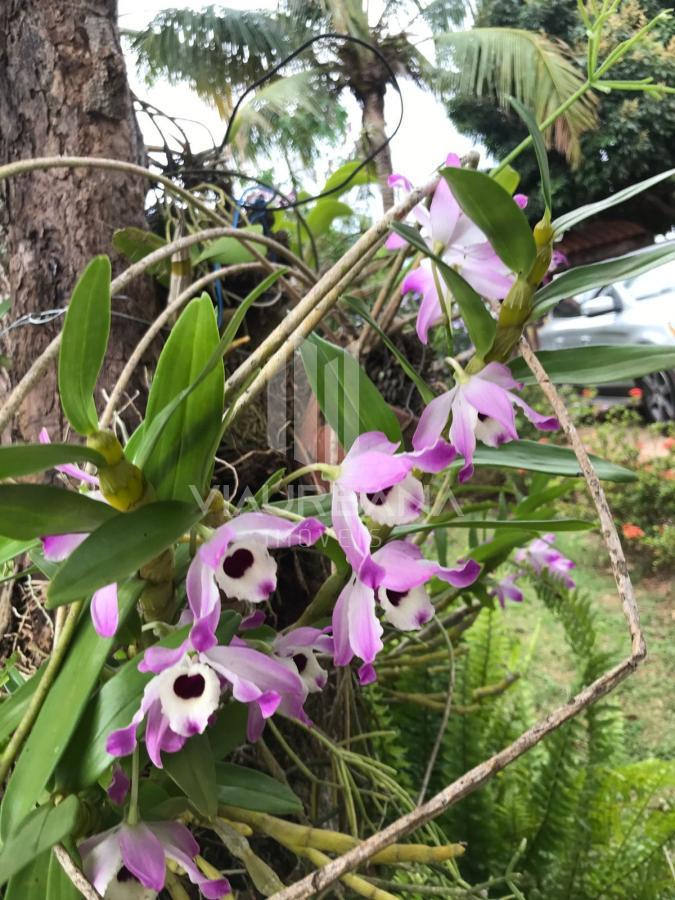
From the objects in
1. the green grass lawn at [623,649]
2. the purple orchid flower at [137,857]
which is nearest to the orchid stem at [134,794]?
the purple orchid flower at [137,857]

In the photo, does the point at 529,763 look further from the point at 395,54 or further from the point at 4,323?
the point at 395,54

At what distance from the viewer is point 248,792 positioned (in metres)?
0.33

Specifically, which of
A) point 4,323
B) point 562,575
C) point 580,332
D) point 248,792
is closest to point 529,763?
point 562,575

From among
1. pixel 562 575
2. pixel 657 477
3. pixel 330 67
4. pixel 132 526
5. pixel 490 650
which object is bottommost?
pixel 657 477

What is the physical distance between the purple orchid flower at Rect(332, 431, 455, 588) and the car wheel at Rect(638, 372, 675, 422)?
10.2 ft

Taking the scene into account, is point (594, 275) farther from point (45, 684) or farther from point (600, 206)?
point (45, 684)

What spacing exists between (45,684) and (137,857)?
84 millimetres

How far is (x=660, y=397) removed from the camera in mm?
3100

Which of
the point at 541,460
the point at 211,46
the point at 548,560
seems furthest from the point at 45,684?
the point at 211,46

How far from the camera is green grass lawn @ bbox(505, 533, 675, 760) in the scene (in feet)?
4.97

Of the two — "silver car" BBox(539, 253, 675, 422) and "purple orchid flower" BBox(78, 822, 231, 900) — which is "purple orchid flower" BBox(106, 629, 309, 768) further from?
"silver car" BBox(539, 253, 675, 422)

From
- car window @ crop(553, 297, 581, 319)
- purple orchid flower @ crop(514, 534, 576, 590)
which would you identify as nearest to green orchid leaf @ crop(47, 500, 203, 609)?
purple orchid flower @ crop(514, 534, 576, 590)

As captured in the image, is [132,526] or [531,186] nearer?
[132,526]

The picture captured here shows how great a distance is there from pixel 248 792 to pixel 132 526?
0.17 meters
